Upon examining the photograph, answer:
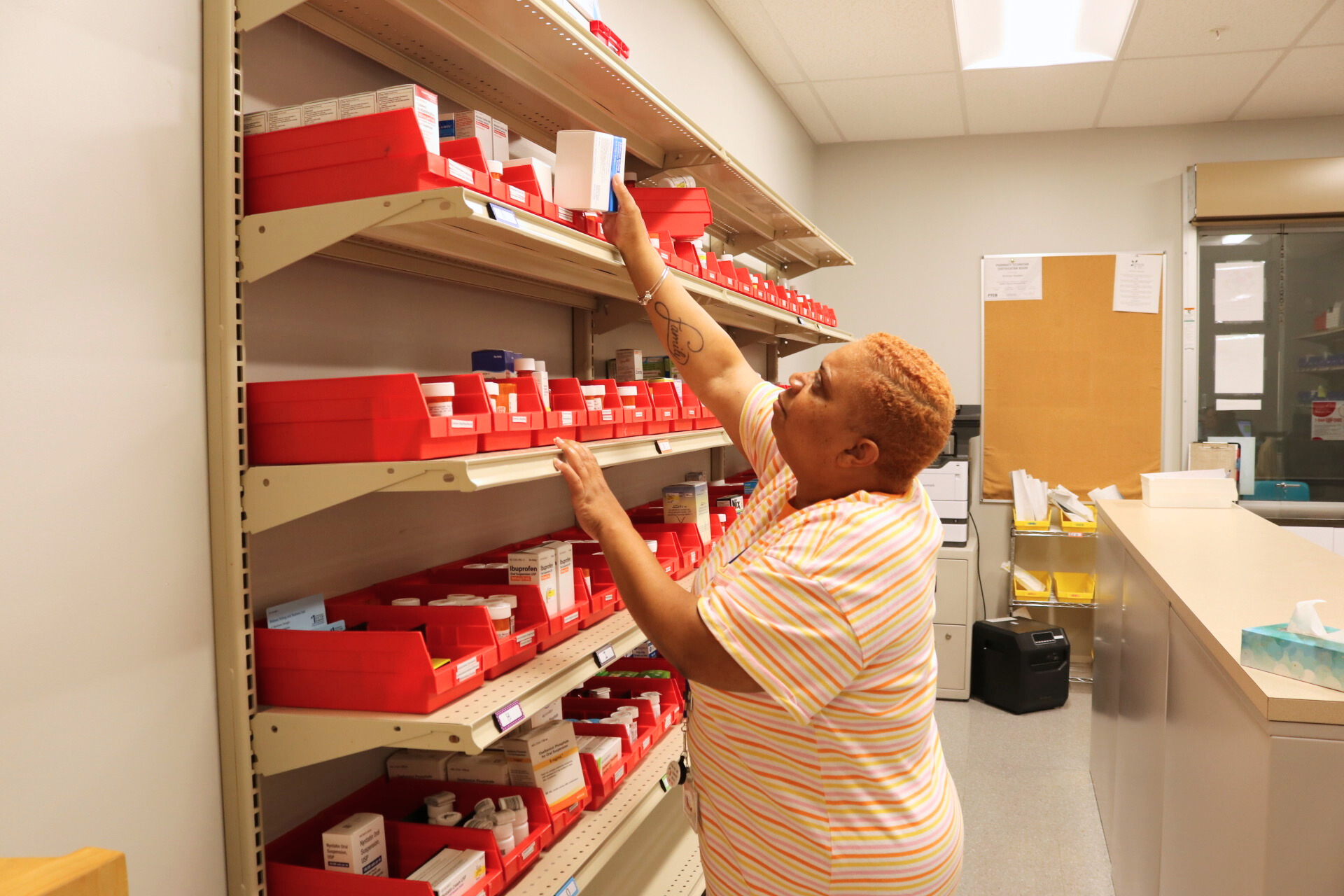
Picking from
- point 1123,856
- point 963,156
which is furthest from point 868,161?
point 1123,856

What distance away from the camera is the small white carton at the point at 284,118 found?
1422mm

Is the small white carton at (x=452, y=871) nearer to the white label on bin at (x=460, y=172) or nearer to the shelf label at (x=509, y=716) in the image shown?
the shelf label at (x=509, y=716)

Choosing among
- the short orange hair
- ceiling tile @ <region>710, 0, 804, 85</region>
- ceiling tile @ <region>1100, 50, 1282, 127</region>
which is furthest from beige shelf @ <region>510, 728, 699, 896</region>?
ceiling tile @ <region>1100, 50, 1282, 127</region>

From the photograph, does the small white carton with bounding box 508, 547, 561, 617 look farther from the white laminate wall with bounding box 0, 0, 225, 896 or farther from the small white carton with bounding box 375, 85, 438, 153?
the small white carton with bounding box 375, 85, 438, 153

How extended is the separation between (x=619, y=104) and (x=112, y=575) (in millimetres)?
1550

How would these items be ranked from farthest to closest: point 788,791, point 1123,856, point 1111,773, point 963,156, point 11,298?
point 963,156
point 1111,773
point 1123,856
point 788,791
point 11,298

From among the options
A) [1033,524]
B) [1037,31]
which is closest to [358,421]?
[1037,31]

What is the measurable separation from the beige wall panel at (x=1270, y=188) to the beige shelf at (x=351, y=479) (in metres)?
5.25

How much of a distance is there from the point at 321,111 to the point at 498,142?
1.26 ft

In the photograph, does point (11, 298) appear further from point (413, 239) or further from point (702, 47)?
point (702, 47)

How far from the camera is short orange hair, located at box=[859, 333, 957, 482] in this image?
1.33 metres

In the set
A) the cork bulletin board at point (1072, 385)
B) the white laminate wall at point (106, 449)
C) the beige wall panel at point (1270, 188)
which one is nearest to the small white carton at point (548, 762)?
the white laminate wall at point (106, 449)

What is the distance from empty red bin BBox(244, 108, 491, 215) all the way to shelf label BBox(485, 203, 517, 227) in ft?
0.13

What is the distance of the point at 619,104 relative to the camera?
88.0 inches
